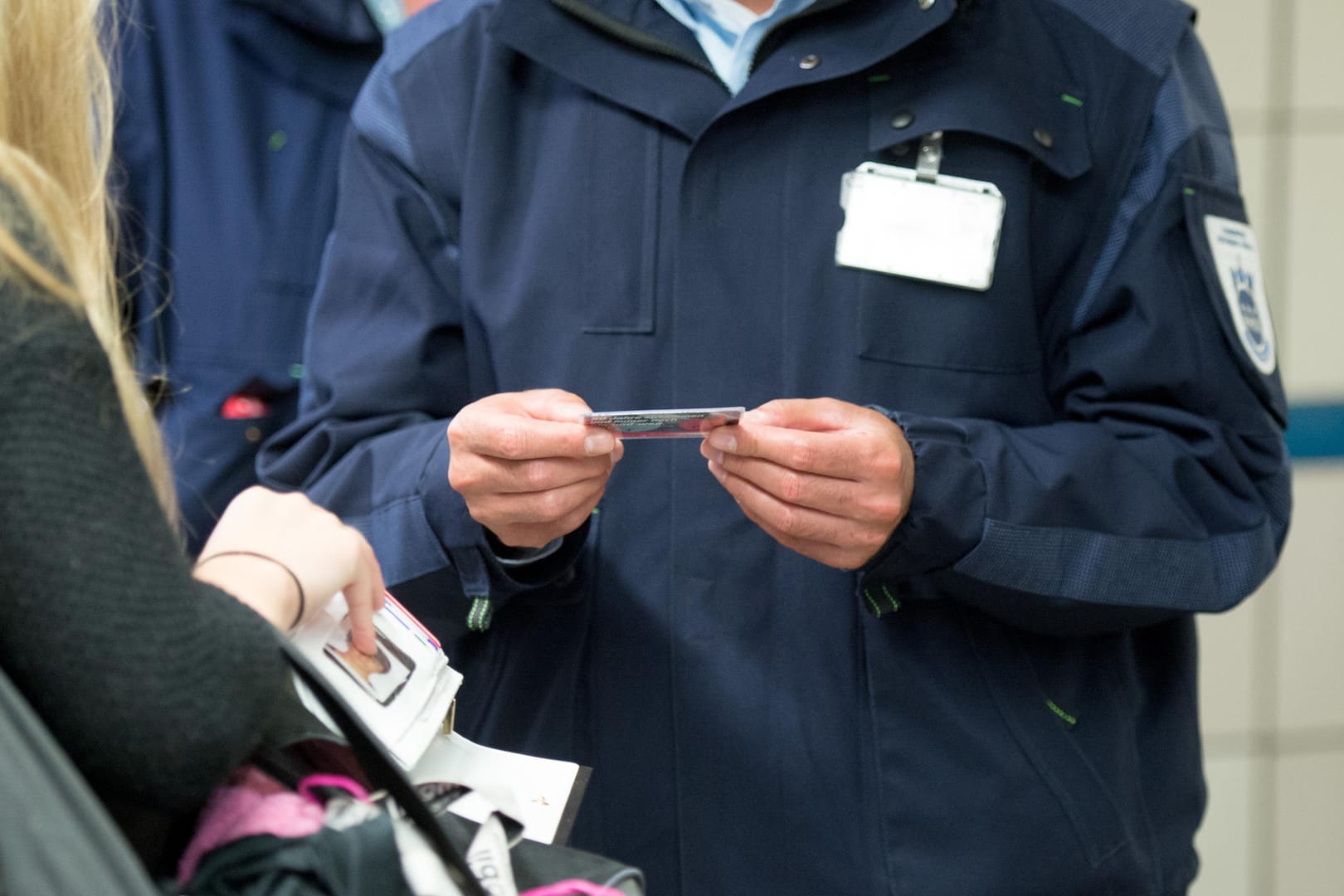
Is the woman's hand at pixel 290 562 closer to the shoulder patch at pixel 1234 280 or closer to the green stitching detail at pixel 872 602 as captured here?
the green stitching detail at pixel 872 602

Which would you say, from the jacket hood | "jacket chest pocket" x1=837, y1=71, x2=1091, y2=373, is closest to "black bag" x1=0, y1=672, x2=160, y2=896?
"jacket chest pocket" x1=837, y1=71, x2=1091, y2=373

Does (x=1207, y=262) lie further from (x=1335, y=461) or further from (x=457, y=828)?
(x=1335, y=461)

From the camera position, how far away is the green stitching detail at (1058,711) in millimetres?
1435

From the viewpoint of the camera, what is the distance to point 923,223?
1.45 meters

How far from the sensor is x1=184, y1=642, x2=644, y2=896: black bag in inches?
31.1

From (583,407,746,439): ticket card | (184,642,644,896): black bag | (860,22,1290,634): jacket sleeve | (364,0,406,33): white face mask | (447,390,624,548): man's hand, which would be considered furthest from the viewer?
(364,0,406,33): white face mask

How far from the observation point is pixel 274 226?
186cm

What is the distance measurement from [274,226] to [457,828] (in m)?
1.14

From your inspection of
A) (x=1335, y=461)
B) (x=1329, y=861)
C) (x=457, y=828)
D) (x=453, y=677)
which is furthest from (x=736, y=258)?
(x=1329, y=861)

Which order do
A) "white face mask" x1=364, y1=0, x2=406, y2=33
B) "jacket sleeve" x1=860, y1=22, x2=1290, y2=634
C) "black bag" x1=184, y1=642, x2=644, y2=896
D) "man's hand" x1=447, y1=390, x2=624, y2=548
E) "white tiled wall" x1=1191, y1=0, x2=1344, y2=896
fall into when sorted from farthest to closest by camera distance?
"white tiled wall" x1=1191, y1=0, x2=1344, y2=896 < "white face mask" x1=364, y1=0, x2=406, y2=33 < "jacket sleeve" x1=860, y1=22, x2=1290, y2=634 < "man's hand" x1=447, y1=390, x2=624, y2=548 < "black bag" x1=184, y1=642, x2=644, y2=896

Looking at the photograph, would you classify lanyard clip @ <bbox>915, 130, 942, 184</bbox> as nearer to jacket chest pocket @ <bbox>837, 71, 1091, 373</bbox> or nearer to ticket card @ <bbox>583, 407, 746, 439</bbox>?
jacket chest pocket @ <bbox>837, 71, 1091, 373</bbox>

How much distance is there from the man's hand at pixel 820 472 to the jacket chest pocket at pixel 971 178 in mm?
163

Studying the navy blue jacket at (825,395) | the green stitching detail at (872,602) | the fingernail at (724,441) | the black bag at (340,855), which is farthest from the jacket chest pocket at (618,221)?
the black bag at (340,855)

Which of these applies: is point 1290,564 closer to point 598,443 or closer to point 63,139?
point 598,443
